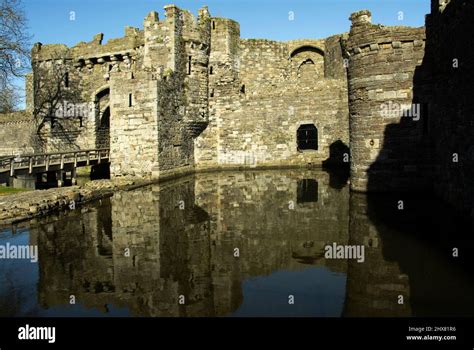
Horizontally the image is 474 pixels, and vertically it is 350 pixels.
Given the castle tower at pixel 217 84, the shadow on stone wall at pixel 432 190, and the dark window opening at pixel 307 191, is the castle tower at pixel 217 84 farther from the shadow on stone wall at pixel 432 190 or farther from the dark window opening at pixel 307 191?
the shadow on stone wall at pixel 432 190

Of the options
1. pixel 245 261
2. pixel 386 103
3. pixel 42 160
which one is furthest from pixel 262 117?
pixel 245 261

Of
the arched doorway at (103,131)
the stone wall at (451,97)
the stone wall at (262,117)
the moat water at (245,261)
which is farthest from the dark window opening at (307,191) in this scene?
the arched doorway at (103,131)

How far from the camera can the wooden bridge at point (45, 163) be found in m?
16.7

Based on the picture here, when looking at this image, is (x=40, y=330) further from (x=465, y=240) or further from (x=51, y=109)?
(x=51, y=109)

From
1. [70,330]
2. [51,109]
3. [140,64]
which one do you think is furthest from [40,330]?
[51,109]

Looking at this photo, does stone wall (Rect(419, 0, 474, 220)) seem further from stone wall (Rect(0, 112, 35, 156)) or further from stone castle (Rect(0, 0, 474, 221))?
stone wall (Rect(0, 112, 35, 156))

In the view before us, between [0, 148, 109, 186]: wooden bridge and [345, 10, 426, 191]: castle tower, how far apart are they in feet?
40.9

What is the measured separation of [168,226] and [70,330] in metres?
5.49

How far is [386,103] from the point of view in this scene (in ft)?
45.4

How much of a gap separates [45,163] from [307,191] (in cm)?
1091

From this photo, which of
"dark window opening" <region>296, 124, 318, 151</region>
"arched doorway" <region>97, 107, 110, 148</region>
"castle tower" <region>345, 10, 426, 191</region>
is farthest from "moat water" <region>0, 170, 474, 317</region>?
"dark window opening" <region>296, 124, 318, 151</region>

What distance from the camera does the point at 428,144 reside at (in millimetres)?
13523

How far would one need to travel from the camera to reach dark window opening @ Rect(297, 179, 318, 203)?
45.6ft

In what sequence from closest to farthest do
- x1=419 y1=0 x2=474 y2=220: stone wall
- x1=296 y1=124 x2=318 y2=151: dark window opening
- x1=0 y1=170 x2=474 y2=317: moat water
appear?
x1=0 y1=170 x2=474 y2=317: moat water
x1=419 y1=0 x2=474 y2=220: stone wall
x1=296 y1=124 x2=318 y2=151: dark window opening
